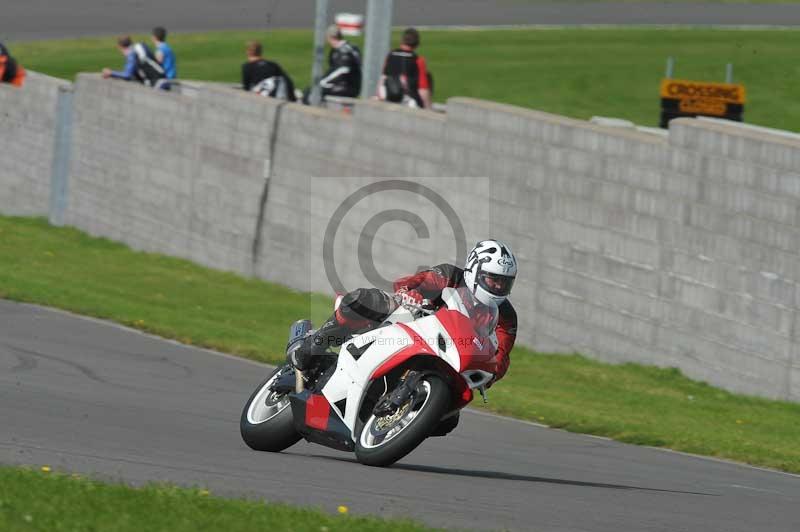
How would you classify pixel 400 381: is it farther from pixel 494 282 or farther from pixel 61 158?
pixel 61 158

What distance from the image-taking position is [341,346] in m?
9.98

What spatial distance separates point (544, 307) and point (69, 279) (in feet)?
20.5

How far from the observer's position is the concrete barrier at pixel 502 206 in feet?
50.8

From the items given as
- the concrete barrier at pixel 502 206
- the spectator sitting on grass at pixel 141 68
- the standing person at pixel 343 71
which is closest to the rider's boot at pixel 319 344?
the concrete barrier at pixel 502 206

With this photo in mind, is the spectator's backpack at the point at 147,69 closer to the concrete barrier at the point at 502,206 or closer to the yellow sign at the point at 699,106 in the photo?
the concrete barrier at the point at 502,206

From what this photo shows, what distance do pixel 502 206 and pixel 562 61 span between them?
57.4 ft

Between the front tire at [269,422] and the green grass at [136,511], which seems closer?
the green grass at [136,511]

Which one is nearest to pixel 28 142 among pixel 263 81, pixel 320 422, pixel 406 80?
pixel 263 81

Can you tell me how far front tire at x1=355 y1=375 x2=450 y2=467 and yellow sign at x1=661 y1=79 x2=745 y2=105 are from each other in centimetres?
1435

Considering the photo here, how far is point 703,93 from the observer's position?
905 inches

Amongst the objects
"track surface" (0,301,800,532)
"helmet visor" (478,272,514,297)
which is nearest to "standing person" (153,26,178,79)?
"track surface" (0,301,800,532)

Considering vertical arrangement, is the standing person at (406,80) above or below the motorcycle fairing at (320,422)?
above

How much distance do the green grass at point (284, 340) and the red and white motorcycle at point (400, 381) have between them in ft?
Result: 12.9

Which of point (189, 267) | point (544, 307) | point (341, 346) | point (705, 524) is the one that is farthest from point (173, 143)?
point (705, 524)
